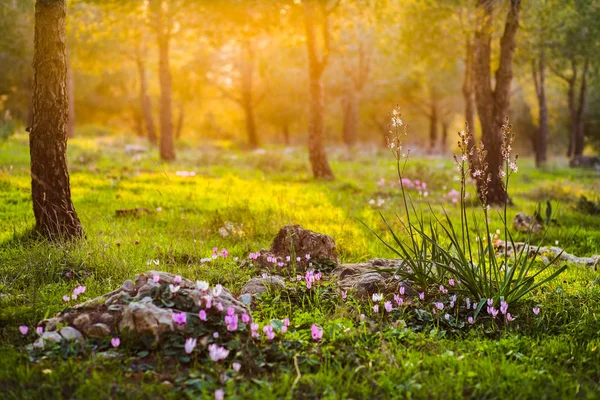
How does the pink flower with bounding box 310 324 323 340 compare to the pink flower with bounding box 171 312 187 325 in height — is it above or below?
below

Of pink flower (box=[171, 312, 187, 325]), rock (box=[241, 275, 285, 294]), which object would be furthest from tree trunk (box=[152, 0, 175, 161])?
pink flower (box=[171, 312, 187, 325])

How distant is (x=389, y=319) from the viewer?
4.64 m

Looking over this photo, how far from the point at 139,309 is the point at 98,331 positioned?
14.1 inches

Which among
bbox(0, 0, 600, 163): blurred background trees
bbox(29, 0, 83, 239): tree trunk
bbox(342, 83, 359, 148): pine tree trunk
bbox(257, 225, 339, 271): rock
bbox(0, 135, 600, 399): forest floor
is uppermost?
bbox(0, 0, 600, 163): blurred background trees

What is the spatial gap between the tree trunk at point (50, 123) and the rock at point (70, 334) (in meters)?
2.37

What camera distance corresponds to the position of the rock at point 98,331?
3869 millimetres

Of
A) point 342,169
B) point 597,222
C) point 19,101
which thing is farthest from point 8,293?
point 19,101

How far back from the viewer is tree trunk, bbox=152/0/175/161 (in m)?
18.0

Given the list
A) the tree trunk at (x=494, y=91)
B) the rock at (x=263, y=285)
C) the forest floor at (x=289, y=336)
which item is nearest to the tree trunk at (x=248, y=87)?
the tree trunk at (x=494, y=91)

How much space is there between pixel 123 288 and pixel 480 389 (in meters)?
2.82

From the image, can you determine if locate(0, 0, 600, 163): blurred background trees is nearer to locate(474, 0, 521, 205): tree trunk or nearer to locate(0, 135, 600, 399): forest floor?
locate(474, 0, 521, 205): tree trunk

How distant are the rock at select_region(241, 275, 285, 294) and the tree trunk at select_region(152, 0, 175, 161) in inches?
547

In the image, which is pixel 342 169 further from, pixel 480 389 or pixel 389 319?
pixel 480 389

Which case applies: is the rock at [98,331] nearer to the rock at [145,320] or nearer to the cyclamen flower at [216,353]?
the rock at [145,320]
